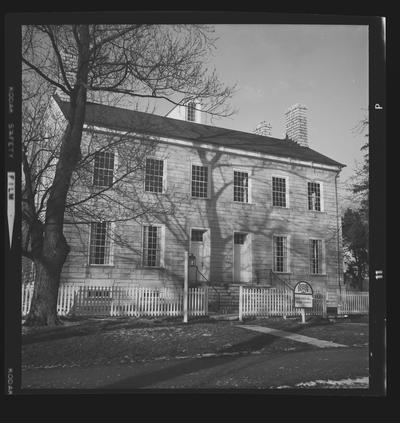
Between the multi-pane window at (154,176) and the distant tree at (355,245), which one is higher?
the multi-pane window at (154,176)

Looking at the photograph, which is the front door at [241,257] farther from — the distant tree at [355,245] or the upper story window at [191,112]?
the upper story window at [191,112]

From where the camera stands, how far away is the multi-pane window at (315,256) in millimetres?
6074

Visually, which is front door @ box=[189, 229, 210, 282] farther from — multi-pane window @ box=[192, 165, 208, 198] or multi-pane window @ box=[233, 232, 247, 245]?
multi-pane window @ box=[192, 165, 208, 198]

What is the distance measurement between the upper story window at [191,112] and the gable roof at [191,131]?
106mm

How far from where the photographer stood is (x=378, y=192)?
15.4ft

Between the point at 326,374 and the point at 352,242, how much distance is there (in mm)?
1644

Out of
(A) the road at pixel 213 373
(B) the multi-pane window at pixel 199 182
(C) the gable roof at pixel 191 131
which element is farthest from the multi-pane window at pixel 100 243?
(A) the road at pixel 213 373

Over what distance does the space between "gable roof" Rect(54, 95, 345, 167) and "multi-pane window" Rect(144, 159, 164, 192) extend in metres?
0.43

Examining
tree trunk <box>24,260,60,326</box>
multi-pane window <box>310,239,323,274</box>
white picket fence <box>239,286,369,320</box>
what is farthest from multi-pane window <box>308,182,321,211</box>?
tree trunk <box>24,260,60,326</box>

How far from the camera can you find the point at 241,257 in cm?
642

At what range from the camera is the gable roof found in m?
6.37

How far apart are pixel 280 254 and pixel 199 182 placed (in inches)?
59.4

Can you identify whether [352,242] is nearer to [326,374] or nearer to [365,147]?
[365,147]

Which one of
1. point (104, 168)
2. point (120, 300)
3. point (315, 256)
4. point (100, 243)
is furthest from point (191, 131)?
point (120, 300)
